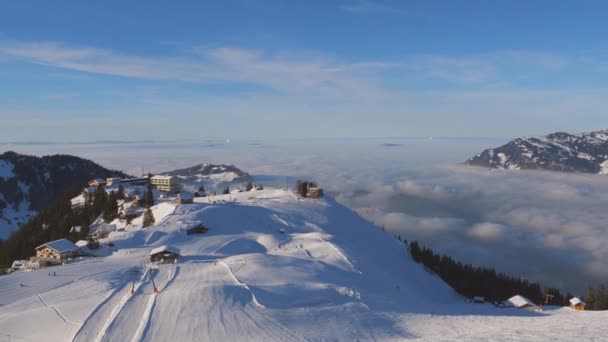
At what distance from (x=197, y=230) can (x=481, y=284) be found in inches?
2133

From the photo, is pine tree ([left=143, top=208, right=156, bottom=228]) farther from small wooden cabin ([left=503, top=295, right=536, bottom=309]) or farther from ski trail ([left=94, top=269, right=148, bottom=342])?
small wooden cabin ([left=503, top=295, right=536, bottom=309])

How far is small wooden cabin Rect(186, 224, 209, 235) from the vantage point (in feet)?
247

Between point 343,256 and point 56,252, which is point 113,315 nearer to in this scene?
point 56,252

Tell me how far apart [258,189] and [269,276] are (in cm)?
9766

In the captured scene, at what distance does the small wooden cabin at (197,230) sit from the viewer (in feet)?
247

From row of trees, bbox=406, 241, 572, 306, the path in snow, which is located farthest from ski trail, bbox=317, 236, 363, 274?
row of trees, bbox=406, 241, 572, 306

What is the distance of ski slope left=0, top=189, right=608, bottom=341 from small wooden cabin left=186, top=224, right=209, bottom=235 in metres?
2.11

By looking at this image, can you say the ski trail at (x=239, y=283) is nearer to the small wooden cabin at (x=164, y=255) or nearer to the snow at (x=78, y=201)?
the small wooden cabin at (x=164, y=255)

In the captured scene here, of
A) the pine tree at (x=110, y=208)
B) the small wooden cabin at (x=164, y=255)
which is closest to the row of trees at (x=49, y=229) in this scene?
the pine tree at (x=110, y=208)

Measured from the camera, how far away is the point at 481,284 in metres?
77.0

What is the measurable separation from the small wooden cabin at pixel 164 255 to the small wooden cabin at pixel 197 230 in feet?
64.7

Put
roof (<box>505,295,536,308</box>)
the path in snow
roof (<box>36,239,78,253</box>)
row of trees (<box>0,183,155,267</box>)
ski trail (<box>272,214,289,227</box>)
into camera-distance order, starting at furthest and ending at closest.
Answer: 1. ski trail (<box>272,214,289,227</box>)
2. row of trees (<box>0,183,155,267</box>)
3. roof (<box>505,295,536,308</box>)
4. roof (<box>36,239,78,253</box>)
5. the path in snow

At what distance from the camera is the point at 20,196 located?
187375 mm

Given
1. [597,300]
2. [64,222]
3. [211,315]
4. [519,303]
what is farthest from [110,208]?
[597,300]
